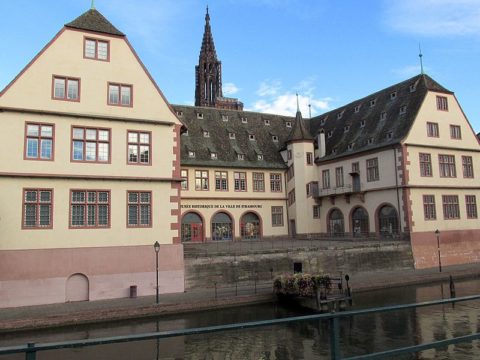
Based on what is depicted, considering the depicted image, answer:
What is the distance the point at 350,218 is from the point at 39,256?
30.1 metres

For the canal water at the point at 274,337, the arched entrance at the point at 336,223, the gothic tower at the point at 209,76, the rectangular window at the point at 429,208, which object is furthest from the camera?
the gothic tower at the point at 209,76

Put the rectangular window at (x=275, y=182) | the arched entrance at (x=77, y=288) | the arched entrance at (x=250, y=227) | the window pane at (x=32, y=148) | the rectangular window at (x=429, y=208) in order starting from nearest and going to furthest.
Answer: the window pane at (x=32, y=148) → the arched entrance at (x=77, y=288) → the rectangular window at (x=429, y=208) → the arched entrance at (x=250, y=227) → the rectangular window at (x=275, y=182)

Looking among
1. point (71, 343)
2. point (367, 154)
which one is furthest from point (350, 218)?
point (71, 343)

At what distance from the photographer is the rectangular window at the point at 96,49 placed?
26047mm

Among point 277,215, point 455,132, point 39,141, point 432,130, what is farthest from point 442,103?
point 39,141

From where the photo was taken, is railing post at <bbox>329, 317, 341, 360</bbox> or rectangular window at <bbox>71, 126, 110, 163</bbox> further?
rectangular window at <bbox>71, 126, 110, 163</bbox>

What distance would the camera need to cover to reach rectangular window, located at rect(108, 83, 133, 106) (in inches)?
1040

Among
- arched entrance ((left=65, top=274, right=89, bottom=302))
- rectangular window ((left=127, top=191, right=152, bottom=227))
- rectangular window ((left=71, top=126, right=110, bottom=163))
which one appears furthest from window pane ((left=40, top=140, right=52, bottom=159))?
arched entrance ((left=65, top=274, right=89, bottom=302))

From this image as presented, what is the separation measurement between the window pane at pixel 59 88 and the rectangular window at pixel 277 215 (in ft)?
93.6

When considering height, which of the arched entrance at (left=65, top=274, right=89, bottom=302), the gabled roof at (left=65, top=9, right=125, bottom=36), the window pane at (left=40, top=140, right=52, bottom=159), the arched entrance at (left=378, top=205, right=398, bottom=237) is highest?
the gabled roof at (left=65, top=9, right=125, bottom=36)

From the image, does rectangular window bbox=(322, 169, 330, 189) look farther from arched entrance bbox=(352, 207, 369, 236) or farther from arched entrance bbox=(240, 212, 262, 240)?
arched entrance bbox=(240, 212, 262, 240)

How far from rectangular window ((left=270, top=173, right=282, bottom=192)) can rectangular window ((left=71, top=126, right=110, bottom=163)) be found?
25.6 meters

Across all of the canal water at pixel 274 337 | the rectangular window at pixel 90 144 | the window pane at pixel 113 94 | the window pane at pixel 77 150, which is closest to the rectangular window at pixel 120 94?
the window pane at pixel 113 94

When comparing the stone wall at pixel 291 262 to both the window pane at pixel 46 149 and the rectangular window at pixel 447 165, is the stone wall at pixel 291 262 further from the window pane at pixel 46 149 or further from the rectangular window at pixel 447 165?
the window pane at pixel 46 149
